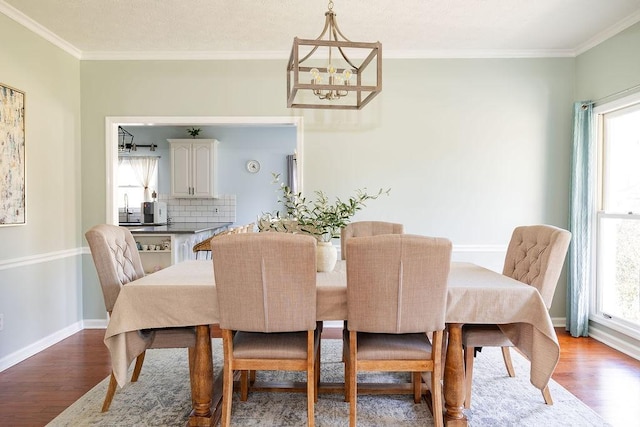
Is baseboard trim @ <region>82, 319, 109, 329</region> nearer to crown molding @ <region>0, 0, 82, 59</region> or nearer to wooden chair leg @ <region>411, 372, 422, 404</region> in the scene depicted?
crown molding @ <region>0, 0, 82, 59</region>

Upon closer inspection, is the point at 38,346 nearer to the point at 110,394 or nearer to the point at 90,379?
the point at 90,379

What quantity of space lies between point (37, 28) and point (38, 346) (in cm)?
264

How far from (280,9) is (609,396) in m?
3.50

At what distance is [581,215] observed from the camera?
153 inches

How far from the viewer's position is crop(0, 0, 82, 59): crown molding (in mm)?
3158

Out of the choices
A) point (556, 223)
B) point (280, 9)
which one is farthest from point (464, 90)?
point (280, 9)

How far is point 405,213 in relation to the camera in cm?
419

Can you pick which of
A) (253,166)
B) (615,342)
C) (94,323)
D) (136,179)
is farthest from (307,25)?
(136,179)

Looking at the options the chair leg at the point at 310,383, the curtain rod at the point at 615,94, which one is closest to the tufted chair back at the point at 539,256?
the chair leg at the point at 310,383

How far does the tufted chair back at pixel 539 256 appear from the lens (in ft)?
7.74

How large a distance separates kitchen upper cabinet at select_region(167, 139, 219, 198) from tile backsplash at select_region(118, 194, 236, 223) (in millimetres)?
276

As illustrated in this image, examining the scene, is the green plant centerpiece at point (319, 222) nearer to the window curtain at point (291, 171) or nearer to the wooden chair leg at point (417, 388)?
the wooden chair leg at point (417, 388)

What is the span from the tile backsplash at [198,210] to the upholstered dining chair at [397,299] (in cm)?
575

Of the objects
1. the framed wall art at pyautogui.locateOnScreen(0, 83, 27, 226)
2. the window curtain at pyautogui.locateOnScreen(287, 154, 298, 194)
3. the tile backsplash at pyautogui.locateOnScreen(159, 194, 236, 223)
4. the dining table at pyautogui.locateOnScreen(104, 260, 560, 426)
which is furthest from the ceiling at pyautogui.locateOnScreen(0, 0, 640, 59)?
the tile backsplash at pyautogui.locateOnScreen(159, 194, 236, 223)
